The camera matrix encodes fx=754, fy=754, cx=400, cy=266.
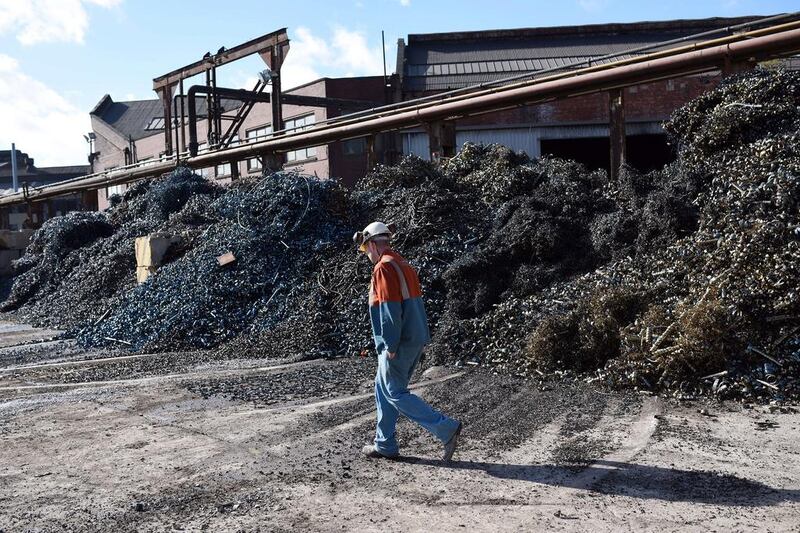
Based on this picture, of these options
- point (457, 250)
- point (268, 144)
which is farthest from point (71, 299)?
point (457, 250)

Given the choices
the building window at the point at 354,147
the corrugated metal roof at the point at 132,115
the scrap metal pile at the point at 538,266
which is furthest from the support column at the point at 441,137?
the corrugated metal roof at the point at 132,115

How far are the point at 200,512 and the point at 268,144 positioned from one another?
16.4 metres

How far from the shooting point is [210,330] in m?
12.0

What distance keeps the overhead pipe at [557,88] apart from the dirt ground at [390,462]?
281 inches

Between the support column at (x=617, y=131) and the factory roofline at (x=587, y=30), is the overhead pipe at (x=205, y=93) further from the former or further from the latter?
the support column at (x=617, y=131)

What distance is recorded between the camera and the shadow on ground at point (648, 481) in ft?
15.3

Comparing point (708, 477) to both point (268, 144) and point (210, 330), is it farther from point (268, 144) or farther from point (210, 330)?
point (268, 144)

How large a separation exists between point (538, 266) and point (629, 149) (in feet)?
58.9

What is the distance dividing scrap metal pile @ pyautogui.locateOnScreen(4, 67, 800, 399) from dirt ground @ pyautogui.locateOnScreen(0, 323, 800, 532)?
644 millimetres

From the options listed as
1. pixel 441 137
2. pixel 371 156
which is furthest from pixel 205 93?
pixel 441 137

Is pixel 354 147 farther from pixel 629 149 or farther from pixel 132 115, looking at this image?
pixel 132 115

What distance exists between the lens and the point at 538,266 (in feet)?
33.9

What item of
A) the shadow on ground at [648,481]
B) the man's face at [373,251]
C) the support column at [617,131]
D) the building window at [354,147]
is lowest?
the shadow on ground at [648,481]

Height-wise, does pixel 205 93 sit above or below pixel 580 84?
above
